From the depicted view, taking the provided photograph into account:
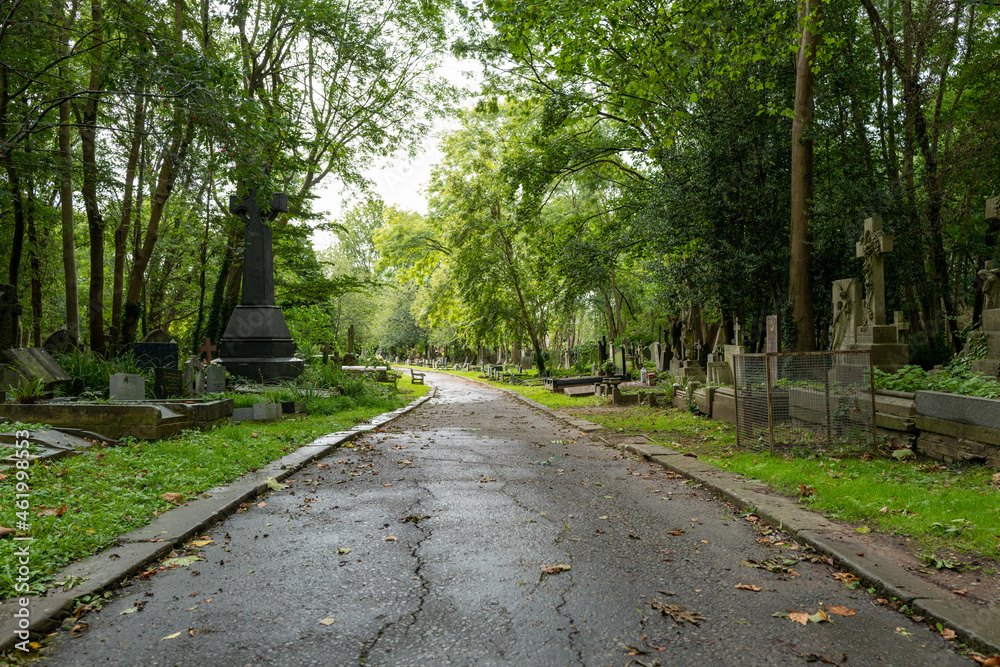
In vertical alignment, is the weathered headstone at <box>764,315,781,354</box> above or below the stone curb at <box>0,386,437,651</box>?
above

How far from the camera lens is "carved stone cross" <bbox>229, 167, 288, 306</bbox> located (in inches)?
585

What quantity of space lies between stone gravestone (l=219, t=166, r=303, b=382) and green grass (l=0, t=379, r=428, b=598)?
5.13m

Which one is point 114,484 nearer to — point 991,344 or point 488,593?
point 488,593

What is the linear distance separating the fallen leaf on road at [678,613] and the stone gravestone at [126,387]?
885 cm

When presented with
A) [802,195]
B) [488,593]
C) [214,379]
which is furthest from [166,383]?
[802,195]

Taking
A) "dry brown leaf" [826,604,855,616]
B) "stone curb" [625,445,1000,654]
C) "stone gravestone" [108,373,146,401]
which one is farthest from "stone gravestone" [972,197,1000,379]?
"stone gravestone" [108,373,146,401]

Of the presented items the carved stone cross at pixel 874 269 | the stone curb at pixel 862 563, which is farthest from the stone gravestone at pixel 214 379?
the carved stone cross at pixel 874 269

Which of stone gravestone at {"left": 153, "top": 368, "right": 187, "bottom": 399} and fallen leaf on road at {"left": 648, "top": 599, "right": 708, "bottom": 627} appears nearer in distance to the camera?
fallen leaf on road at {"left": 648, "top": 599, "right": 708, "bottom": 627}

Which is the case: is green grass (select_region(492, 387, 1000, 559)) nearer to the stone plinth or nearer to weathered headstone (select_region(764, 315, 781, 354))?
the stone plinth

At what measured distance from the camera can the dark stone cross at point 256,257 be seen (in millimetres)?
14852

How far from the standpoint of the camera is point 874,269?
11484 millimetres

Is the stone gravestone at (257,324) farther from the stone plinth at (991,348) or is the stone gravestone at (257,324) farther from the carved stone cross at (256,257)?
the stone plinth at (991,348)

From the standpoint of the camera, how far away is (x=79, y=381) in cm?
1026

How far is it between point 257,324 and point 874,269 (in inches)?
541
